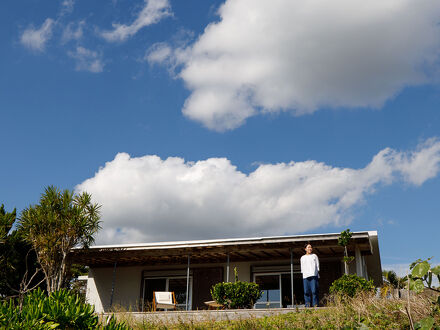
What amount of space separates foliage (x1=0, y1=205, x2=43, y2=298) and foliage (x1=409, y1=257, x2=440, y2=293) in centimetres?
1420

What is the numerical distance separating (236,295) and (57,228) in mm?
6256

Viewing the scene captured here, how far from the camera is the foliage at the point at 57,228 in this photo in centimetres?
1445

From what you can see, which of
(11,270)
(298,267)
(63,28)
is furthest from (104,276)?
(63,28)

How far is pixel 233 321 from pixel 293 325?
1.77m

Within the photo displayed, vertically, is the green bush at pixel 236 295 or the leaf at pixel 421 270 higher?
the green bush at pixel 236 295

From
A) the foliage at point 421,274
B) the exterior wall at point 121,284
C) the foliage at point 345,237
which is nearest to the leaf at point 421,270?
the foliage at point 421,274

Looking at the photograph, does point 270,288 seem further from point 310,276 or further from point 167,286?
point 310,276

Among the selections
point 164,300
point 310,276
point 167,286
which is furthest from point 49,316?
point 167,286

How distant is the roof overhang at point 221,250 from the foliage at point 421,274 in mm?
10331

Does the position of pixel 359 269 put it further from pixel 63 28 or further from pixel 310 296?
pixel 63 28

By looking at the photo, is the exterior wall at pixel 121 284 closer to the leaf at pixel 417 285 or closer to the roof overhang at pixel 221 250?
the roof overhang at pixel 221 250

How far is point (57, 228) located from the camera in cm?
1458

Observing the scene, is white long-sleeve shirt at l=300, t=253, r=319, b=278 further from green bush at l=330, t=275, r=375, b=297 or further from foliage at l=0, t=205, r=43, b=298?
foliage at l=0, t=205, r=43, b=298

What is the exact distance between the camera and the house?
14.0 m
